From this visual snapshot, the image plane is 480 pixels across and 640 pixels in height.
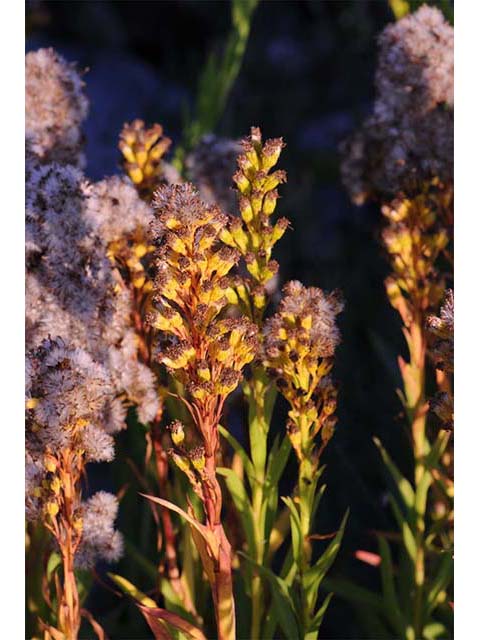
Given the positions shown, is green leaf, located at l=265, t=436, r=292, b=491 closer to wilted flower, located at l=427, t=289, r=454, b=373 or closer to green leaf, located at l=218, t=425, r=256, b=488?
green leaf, located at l=218, t=425, r=256, b=488

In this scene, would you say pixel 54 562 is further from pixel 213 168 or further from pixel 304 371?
pixel 213 168

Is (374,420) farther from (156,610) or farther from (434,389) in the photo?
(156,610)

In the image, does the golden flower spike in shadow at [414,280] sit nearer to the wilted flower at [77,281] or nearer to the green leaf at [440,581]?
the green leaf at [440,581]

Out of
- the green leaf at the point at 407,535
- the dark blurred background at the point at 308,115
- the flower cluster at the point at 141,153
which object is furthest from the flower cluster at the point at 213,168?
the green leaf at the point at 407,535

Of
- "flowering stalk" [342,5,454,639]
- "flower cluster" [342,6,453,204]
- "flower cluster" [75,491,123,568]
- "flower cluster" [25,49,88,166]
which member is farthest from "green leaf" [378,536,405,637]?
"flower cluster" [25,49,88,166]

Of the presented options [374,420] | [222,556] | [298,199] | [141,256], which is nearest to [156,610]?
[222,556]

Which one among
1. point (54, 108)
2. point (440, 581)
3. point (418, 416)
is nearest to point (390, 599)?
point (440, 581)
